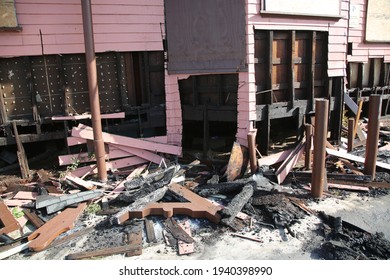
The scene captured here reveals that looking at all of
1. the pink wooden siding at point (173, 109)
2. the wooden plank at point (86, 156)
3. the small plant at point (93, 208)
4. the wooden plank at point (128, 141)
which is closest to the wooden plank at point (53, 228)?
the small plant at point (93, 208)

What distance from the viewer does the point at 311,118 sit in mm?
8281

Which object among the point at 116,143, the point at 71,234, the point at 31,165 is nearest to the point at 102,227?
the point at 71,234

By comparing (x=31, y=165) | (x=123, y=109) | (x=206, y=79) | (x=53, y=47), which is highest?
(x=53, y=47)

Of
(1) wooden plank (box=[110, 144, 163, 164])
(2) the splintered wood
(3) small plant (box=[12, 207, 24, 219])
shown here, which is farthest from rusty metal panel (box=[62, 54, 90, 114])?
(3) small plant (box=[12, 207, 24, 219])

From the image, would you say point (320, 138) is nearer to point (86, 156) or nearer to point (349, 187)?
point (349, 187)

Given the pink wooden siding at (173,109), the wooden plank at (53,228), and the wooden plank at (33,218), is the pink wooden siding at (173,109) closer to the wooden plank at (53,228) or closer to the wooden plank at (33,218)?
the wooden plank at (53,228)

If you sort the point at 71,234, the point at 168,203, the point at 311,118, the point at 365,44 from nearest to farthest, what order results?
the point at 71,234 → the point at 168,203 → the point at 311,118 → the point at 365,44

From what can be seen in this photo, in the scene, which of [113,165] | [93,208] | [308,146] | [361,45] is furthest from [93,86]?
[361,45]

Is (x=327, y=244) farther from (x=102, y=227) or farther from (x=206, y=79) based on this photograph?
(x=206, y=79)

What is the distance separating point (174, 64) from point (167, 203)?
12.7 feet

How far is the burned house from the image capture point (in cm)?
721

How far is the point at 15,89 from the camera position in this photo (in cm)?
733

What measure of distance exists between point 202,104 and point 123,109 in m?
2.14

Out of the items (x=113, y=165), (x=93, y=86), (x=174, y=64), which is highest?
(x=174, y=64)
